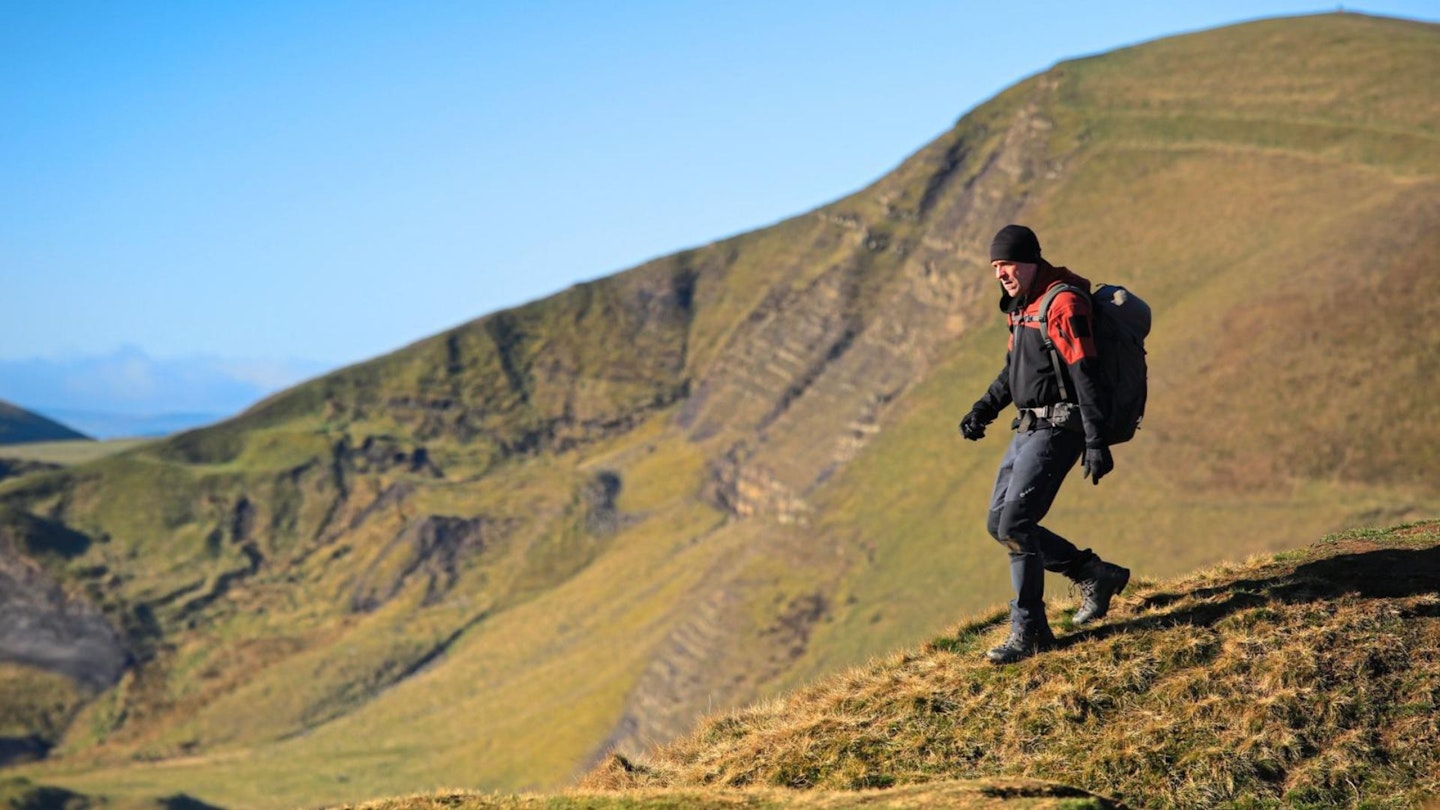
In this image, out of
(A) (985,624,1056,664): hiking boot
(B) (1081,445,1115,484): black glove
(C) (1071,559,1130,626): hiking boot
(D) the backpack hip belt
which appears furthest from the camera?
(C) (1071,559,1130,626): hiking boot

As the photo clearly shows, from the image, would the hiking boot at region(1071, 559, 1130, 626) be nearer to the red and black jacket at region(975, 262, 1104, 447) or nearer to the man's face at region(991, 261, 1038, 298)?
the red and black jacket at region(975, 262, 1104, 447)

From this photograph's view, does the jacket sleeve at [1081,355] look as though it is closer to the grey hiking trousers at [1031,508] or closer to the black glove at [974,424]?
the grey hiking trousers at [1031,508]

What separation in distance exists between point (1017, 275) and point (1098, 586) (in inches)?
172

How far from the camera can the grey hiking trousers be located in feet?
56.3

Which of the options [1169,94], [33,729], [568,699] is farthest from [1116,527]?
[33,729]

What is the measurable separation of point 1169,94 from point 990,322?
42826mm

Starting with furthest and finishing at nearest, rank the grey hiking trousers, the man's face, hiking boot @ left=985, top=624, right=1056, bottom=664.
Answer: hiking boot @ left=985, top=624, right=1056, bottom=664 → the man's face → the grey hiking trousers

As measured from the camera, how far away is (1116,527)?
108062 mm

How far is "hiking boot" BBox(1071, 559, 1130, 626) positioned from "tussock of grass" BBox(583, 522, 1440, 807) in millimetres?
271

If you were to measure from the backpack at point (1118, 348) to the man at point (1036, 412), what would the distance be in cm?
12

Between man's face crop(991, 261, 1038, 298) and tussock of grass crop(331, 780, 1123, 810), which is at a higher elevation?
man's face crop(991, 261, 1038, 298)

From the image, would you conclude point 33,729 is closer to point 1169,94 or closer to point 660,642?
point 660,642

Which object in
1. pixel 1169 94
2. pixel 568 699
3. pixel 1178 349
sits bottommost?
pixel 568 699

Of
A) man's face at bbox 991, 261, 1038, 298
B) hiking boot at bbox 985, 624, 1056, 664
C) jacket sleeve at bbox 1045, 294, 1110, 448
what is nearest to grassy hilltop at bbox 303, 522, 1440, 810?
hiking boot at bbox 985, 624, 1056, 664
